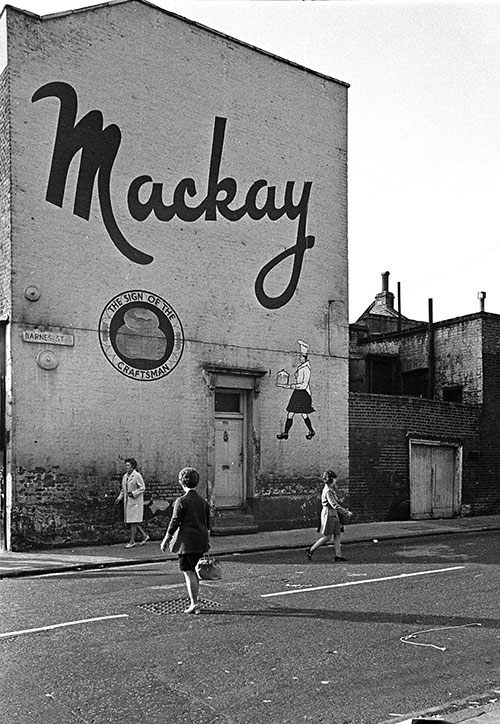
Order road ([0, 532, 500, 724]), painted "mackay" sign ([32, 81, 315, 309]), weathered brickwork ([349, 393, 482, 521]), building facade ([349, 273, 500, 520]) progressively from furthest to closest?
1. building facade ([349, 273, 500, 520])
2. weathered brickwork ([349, 393, 482, 521])
3. painted "mackay" sign ([32, 81, 315, 309])
4. road ([0, 532, 500, 724])

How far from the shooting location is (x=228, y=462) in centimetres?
1716

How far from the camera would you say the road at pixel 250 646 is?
581 centimetres

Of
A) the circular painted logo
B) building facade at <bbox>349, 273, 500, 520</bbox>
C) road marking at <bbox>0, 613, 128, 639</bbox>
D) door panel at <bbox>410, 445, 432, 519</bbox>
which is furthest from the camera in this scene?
door panel at <bbox>410, 445, 432, 519</bbox>

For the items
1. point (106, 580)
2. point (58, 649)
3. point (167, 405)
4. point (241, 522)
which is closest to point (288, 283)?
point (167, 405)

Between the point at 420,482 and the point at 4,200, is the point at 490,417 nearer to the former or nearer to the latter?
the point at 420,482

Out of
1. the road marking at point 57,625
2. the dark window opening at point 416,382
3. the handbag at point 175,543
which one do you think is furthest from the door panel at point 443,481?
the road marking at point 57,625

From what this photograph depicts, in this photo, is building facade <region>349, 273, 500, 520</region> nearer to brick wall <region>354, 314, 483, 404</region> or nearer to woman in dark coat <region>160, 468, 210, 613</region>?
brick wall <region>354, 314, 483, 404</region>

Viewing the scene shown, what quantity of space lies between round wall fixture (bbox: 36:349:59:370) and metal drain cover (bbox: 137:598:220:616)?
6387 millimetres

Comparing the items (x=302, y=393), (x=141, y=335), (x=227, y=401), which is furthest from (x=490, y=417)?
(x=141, y=335)

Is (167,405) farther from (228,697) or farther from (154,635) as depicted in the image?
(228,697)

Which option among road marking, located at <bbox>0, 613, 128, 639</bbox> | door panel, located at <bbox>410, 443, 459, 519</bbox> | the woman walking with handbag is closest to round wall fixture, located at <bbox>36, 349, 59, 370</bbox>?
the woman walking with handbag

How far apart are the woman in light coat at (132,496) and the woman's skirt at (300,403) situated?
14.5 feet

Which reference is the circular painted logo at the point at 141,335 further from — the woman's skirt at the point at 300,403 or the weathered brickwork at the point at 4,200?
the woman's skirt at the point at 300,403

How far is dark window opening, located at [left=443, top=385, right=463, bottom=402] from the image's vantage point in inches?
889
